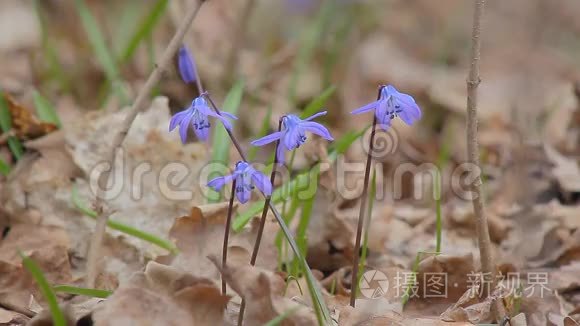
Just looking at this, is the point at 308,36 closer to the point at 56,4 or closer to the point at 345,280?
the point at 345,280

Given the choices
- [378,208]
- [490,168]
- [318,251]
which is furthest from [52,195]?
[490,168]

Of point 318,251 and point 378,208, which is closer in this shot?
point 318,251

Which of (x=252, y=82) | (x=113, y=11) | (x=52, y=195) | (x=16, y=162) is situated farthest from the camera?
(x=113, y=11)

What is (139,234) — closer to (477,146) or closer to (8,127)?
(8,127)

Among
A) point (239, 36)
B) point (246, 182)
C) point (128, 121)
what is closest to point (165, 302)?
point (246, 182)

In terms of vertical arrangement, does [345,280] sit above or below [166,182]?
below

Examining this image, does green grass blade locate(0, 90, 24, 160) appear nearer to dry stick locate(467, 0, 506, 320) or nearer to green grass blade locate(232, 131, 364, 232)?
green grass blade locate(232, 131, 364, 232)

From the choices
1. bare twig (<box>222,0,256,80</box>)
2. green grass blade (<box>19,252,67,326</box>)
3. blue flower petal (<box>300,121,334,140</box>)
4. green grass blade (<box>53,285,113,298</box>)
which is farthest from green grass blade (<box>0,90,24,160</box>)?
blue flower petal (<box>300,121,334,140</box>)
